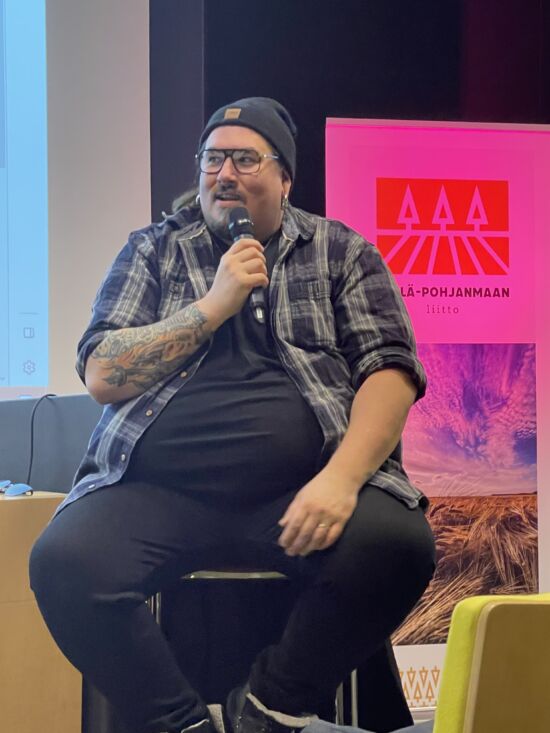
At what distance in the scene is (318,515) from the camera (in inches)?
60.6

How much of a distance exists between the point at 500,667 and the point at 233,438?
0.95 meters

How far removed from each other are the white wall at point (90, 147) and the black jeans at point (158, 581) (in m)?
1.26

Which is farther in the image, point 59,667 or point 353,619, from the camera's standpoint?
point 59,667

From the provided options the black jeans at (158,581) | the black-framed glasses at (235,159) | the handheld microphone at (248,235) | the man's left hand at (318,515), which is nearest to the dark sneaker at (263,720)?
the black jeans at (158,581)

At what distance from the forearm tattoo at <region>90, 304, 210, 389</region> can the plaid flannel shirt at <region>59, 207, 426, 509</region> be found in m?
0.04

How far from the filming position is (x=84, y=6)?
2.80m

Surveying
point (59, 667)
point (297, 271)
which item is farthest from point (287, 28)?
point (59, 667)

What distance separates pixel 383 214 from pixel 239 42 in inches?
23.4

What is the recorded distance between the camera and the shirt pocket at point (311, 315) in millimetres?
1773

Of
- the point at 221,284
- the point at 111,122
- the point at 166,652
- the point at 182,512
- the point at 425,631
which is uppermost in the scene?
the point at 111,122

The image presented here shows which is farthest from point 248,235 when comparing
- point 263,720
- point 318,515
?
point 263,720

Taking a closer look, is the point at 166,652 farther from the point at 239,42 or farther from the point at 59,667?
the point at 239,42

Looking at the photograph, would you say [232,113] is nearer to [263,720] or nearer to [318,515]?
[318,515]

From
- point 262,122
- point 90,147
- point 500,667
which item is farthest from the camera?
point 90,147
